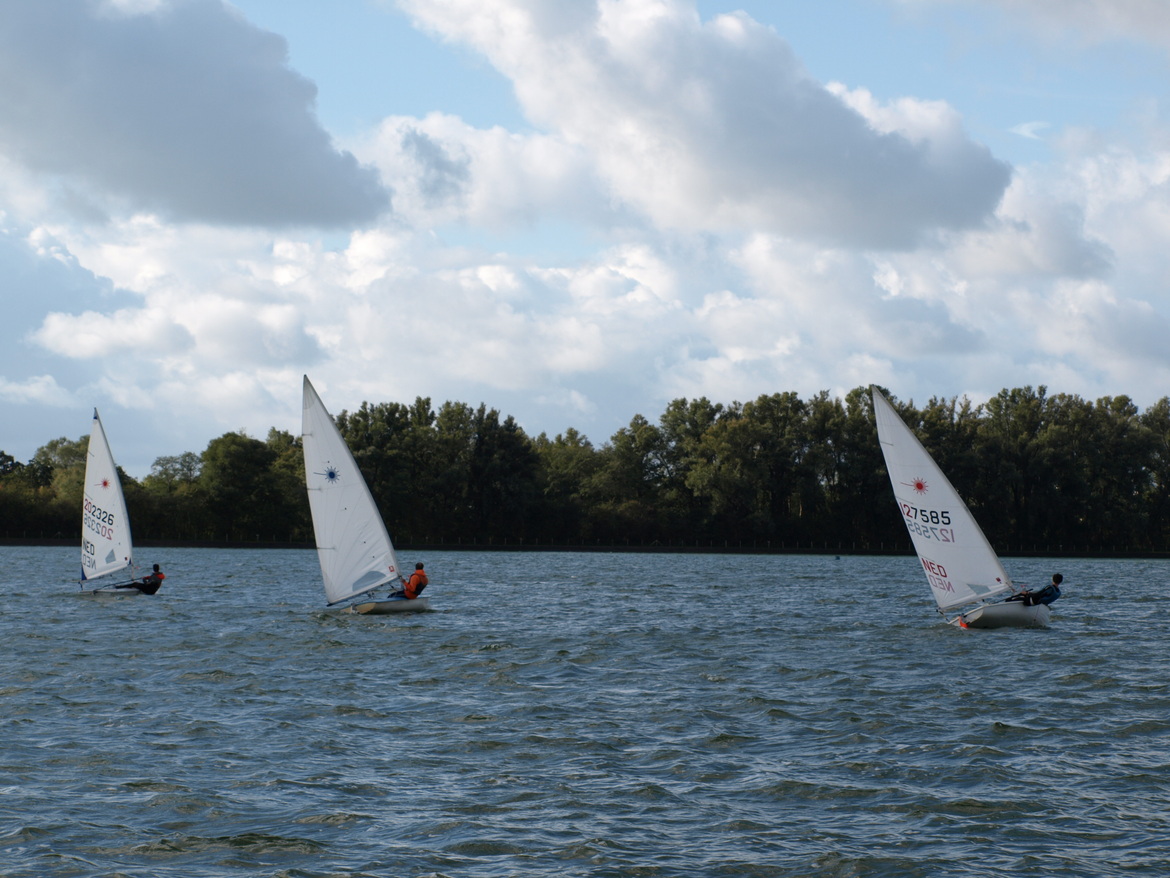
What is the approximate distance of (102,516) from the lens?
46.7m

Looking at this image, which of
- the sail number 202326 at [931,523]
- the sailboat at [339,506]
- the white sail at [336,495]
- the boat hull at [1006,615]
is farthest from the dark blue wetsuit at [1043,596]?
the white sail at [336,495]

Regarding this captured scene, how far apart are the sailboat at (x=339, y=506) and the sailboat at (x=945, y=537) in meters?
15.4

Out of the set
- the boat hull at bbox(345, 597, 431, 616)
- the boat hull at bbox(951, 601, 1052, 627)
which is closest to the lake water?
the boat hull at bbox(951, 601, 1052, 627)

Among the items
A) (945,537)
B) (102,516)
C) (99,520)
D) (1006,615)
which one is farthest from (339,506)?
(1006,615)

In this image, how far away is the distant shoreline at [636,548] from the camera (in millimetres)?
129125

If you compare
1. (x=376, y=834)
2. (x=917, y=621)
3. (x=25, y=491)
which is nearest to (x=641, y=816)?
(x=376, y=834)

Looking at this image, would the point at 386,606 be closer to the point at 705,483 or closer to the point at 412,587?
the point at 412,587

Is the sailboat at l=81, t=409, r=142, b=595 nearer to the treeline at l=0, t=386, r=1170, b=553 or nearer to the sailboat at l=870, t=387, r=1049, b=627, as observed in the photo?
the sailboat at l=870, t=387, r=1049, b=627

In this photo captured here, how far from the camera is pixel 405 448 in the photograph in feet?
439

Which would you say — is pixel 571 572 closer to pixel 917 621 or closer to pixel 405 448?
pixel 917 621

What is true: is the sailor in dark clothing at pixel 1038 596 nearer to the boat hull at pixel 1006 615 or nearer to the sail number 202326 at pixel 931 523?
the boat hull at pixel 1006 615

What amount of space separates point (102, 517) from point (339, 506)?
14398 millimetres

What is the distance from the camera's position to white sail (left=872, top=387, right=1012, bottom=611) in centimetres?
3350

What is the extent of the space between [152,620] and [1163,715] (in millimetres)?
29222
